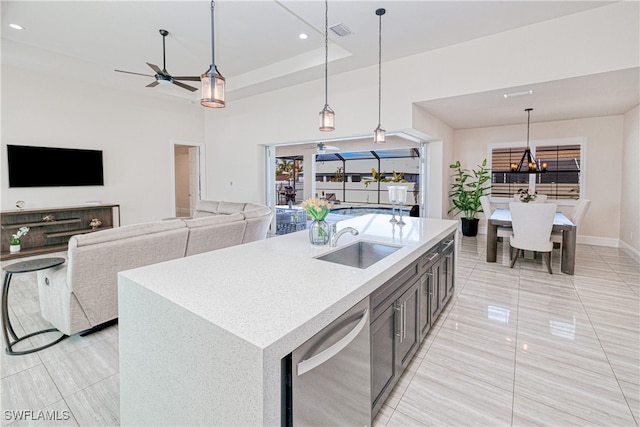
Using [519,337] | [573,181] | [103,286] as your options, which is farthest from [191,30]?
[573,181]

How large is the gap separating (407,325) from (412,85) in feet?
13.2

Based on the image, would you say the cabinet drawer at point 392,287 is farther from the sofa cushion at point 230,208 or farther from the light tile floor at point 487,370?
the sofa cushion at point 230,208

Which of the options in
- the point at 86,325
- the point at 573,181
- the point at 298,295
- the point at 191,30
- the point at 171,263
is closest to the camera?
the point at 298,295

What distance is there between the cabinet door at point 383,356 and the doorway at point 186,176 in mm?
6936

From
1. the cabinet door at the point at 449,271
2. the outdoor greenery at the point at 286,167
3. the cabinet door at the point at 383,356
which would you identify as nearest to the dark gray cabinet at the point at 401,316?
the cabinet door at the point at 383,356

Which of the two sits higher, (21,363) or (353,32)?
(353,32)

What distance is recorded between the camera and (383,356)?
1.73 meters

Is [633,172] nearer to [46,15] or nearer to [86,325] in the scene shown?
[86,325]

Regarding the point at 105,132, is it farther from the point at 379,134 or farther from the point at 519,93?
the point at 519,93

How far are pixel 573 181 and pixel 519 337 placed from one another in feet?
19.1

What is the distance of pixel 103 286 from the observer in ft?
8.42

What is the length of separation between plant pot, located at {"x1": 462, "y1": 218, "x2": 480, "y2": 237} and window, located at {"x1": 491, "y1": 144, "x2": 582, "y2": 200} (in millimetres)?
1093

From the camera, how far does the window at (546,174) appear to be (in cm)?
664

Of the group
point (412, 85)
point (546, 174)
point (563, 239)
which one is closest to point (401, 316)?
point (563, 239)
